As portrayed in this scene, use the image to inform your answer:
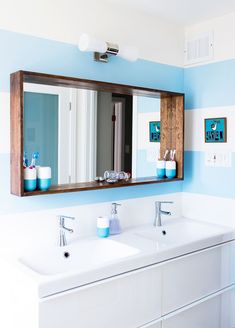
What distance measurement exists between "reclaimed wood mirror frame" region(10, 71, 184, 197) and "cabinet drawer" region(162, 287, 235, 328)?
2.62 feet

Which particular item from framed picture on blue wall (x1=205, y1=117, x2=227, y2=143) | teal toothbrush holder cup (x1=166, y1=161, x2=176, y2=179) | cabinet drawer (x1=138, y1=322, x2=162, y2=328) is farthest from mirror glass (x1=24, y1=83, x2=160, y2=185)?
cabinet drawer (x1=138, y1=322, x2=162, y2=328)

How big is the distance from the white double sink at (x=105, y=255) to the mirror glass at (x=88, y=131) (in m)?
0.38

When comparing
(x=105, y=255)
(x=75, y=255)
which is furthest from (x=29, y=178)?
(x=105, y=255)

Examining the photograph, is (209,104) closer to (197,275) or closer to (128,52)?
(128,52)

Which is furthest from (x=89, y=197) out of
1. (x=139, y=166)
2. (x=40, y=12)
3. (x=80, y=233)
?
(x=40, y=12)

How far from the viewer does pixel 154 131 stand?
2.57 metres

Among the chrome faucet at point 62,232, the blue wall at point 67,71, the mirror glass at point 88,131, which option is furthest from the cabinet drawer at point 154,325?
the mirror glass at point 88,131

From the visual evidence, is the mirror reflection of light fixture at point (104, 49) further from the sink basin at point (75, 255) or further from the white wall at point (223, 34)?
the sink basin at point (75, 255)

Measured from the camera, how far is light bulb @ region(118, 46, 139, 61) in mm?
2189

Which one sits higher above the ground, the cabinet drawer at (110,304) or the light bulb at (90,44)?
the light bulb at (90,44)

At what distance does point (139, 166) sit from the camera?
2500 millimetres

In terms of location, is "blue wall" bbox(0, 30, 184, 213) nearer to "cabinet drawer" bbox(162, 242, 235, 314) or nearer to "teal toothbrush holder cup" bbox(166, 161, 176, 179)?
"teal toothbrush holder cup" bbox(166, 161, 176, 179)

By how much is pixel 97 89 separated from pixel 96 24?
0.38 m

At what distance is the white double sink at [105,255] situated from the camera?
1.60 metres
